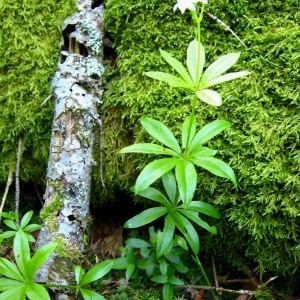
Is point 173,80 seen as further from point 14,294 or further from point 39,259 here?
point 14,294

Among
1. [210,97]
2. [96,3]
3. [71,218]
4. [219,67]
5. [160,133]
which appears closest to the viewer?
[210,97]

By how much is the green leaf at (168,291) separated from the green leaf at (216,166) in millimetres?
611

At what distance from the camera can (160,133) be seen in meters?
1.60

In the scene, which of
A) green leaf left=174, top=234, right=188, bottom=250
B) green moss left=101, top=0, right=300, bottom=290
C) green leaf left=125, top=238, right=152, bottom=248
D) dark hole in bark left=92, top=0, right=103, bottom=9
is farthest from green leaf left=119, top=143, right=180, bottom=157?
dark hole in bark left=92, top=0, right=103, bottom=9

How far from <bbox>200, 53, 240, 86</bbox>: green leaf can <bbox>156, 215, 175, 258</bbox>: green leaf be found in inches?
23.4

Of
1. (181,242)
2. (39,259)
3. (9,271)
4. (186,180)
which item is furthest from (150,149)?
(9,271)

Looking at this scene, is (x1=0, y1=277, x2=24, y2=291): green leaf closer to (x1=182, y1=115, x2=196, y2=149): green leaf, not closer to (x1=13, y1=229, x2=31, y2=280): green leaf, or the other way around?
(x1=13, y1=229, x2=31, y2=280): green leaf

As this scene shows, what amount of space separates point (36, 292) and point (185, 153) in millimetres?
726

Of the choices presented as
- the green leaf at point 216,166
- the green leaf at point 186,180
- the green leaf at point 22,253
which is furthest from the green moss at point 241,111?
the green leaf at point 22,253

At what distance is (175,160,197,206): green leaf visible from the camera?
1392mm

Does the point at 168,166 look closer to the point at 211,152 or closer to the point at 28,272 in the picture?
the point at 211,152

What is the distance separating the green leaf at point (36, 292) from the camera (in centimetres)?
142

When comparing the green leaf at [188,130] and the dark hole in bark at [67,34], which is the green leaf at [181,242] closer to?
the green leaf at [188,130]

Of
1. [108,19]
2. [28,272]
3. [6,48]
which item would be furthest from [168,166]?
[6,48]
